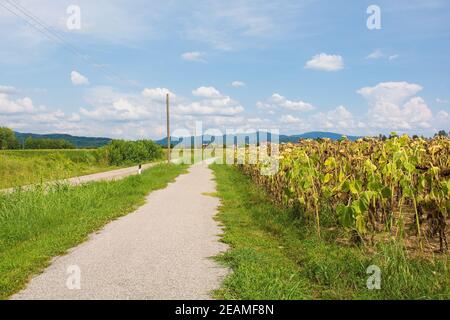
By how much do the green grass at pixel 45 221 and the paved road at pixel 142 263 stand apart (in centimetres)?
29

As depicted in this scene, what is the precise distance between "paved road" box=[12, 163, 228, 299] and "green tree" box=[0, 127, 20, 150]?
99.7 m

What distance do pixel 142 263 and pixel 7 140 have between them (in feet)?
352

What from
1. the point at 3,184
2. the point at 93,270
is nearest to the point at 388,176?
the point at 93,270

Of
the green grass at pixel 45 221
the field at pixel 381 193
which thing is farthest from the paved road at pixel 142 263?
the field at pixel 381 193

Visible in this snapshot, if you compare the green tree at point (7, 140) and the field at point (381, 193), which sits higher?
the green tree at point (7, 140)

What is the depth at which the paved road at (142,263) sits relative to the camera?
559cm

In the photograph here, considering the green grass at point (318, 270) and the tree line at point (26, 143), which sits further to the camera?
the tree line at point (26, 143)

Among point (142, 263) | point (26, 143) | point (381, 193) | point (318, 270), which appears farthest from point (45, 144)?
point (318, 270)

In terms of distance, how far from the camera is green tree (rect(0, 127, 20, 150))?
99062 mm

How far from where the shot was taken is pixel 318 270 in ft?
20.3

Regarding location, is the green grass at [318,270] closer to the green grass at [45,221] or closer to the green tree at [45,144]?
the green grass at [45,221]

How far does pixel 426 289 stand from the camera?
17.2 ft

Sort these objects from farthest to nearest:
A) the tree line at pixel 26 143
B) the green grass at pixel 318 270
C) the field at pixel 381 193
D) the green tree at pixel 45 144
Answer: the green tree at pixel 45 144 < the tree line at pixel 26 143 < the field at pixel 381 193 < the green grass at pixel 318 270
